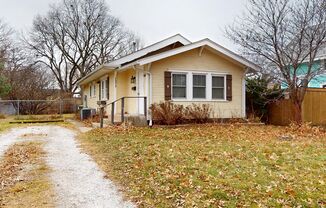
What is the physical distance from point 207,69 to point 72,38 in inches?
997

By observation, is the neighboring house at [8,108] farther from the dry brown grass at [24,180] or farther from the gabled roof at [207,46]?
the dry brown grass at [24,180]

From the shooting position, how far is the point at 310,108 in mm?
15109

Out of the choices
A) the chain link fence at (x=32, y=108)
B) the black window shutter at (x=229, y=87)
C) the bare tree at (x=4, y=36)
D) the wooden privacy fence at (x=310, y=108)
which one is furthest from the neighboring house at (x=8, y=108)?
the wooden privacy fence at (x=310, y=108)

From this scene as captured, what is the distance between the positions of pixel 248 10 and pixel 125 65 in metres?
6.16

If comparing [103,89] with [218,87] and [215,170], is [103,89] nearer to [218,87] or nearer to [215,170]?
[218,87]

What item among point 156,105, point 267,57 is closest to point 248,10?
point 267,57

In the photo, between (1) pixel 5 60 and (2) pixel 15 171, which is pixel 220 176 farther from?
(1) pixel 5 60

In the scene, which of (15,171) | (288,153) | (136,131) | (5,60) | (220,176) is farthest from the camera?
(5,60)

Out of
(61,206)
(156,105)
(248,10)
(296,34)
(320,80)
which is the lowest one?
(61,206)

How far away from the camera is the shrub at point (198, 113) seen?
14.0 meters

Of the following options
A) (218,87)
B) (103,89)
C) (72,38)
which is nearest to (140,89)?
(218,87)

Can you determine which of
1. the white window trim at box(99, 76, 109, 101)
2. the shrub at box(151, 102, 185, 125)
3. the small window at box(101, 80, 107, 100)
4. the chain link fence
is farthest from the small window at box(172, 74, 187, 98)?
the chain link fence

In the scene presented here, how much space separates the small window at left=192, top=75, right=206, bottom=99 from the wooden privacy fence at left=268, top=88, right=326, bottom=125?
3.85 meters

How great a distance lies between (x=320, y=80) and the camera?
17.5m
